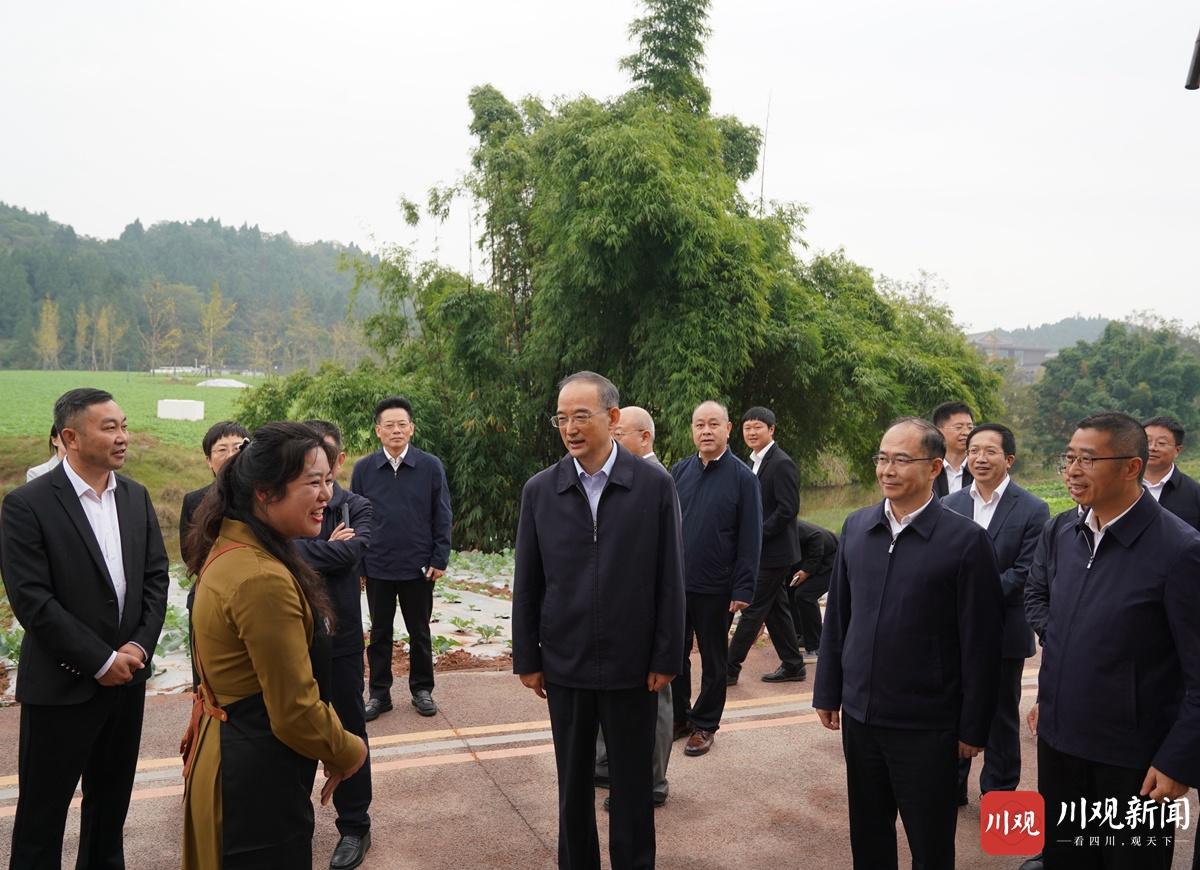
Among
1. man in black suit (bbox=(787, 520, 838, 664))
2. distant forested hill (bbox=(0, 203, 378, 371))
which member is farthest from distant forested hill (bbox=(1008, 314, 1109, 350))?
man in black suit (bbox=(787, 520, 838, 664))

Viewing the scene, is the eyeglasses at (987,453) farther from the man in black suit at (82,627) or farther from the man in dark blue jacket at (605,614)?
the man in black suit at (82,627)

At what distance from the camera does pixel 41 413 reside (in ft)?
77.6

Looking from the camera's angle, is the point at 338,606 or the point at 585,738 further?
the point at 338,606

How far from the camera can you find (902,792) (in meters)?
2.72

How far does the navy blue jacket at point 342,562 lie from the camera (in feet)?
11.5

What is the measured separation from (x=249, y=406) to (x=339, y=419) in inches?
124

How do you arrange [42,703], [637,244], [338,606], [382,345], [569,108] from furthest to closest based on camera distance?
1. [382,345]
2. [569,108]
3. [637,244]
4. [338,606]
5. [42,703]

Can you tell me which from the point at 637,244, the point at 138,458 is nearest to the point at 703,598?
the point at 637,244

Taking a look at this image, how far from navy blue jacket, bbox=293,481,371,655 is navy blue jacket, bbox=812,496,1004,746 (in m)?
1.88

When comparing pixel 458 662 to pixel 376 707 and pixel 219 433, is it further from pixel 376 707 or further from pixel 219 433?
pixel 219 433

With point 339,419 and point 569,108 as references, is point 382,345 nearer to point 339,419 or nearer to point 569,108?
point 339,419

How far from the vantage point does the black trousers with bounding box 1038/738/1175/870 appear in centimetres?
258

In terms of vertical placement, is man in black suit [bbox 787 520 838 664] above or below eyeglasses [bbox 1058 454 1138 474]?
below

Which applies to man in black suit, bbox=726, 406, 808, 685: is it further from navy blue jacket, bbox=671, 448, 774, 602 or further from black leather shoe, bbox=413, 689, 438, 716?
black leather shoe, bbox=413, 689, 438, 716
